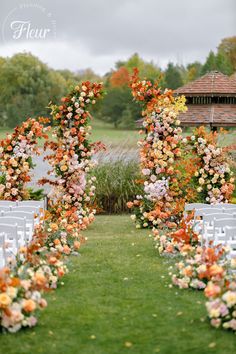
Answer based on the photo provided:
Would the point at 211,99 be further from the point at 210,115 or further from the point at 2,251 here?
the point at 2,251

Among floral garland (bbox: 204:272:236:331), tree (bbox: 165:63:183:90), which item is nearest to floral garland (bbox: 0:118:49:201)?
floral garland (bbox: 204:272:236:331)

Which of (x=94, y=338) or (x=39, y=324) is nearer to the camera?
(x=94, y=338)

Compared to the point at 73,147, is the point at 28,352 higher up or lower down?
lower down

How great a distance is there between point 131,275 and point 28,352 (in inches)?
122

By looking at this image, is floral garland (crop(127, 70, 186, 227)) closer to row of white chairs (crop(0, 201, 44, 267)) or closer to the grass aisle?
row of white chairs (crop(0, 201, 44, 267))

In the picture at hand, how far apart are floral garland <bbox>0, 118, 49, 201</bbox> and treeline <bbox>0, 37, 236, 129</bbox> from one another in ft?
115

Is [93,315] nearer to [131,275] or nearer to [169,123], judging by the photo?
[131,275]

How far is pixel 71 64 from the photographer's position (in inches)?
2470

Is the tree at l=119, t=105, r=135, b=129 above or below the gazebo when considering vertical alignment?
below

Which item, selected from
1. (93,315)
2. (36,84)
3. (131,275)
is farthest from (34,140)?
(36,84)

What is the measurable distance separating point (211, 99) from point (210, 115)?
1.10m

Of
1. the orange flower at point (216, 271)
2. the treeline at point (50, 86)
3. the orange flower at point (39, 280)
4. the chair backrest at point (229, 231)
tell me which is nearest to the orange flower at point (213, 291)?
the orange flower at point (216, 271)

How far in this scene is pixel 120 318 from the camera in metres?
6.40

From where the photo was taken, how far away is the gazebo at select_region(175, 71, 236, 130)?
2227 centimetres
